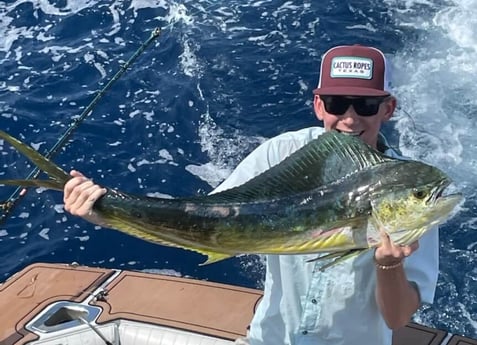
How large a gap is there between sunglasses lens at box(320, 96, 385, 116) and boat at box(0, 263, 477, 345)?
5.60 feet

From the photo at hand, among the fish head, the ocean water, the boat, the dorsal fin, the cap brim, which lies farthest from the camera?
the ocean water

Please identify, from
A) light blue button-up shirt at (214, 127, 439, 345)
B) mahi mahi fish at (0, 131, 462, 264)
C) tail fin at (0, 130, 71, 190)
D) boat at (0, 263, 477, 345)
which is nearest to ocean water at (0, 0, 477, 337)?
boat at (0, 263, 477, 345)

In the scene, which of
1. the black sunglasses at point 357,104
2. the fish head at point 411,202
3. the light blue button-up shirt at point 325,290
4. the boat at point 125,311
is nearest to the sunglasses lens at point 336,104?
the black sunglasses at point 357,104

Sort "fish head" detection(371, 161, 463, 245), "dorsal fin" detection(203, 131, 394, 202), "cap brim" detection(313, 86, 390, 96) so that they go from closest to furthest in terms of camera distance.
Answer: "fish head" detection(371, 161, 463, 245)
"dorsal fin" detection(203, 131, 394, 202)
"cap brim" detection(313, 86, 390, 96)

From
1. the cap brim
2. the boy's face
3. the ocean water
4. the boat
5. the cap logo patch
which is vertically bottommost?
the ocean water

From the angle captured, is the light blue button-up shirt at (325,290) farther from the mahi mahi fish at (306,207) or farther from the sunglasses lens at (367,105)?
the mahi mahi fish at (306,207)

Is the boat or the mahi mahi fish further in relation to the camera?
the boat

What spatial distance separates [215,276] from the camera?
6.07 metres

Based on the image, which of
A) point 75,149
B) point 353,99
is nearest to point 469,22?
point 75,149

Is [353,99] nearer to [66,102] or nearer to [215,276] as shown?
[215,276]

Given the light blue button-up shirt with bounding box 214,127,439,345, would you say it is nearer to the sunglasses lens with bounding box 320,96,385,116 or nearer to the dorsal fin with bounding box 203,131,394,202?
the sunglasses lens with bounding box 320,96,385,116

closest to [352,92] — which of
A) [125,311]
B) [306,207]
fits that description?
[306,207]

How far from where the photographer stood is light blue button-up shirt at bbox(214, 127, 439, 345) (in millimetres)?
2771

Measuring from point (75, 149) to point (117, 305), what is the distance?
3446mm
